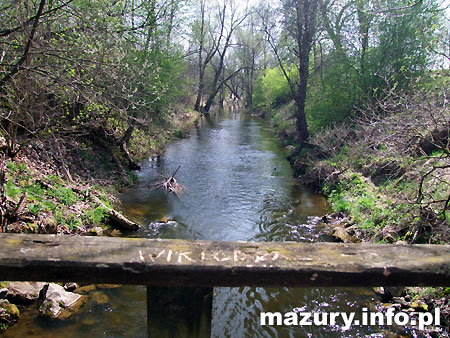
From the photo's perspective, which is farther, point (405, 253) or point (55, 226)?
→ point (55, 226)

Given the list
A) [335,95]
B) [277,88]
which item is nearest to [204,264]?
[335,95]

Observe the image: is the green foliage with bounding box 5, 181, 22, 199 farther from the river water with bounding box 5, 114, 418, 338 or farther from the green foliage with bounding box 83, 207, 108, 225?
the river water with bounding box 5, 114, 418, 338

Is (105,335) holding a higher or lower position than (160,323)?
lower

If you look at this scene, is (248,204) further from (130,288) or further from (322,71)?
(322,71)

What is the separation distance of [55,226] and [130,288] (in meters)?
1.98

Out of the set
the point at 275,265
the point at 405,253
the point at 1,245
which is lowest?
the point at 1,245

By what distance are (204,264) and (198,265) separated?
3 centimetres

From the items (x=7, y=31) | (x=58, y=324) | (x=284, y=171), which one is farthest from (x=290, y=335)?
(x=284, y=171)

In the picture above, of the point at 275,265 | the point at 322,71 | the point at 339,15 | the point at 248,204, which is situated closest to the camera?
the point at 275,265

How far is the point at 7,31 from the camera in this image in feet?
14.8

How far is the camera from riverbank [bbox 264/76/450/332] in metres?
5.69

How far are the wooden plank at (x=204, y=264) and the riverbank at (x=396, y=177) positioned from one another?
415cm

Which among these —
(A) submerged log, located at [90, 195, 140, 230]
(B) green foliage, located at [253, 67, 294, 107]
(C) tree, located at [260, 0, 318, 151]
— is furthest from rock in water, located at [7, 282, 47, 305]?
(B) green foliage, located at [253, 67, 294, 107]

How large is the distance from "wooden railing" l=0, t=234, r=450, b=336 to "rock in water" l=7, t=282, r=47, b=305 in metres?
3.64
